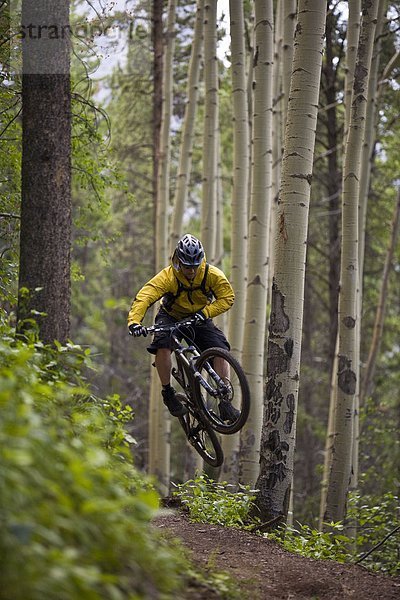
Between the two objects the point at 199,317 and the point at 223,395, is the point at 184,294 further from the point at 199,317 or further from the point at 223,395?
the point at 223,395

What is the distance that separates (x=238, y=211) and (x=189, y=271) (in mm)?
4879

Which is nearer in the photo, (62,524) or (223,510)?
(62,524)

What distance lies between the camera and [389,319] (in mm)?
25406

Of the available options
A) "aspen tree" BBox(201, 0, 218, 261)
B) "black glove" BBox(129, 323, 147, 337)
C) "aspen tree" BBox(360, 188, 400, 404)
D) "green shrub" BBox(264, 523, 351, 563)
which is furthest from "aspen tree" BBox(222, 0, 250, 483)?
"aspen tree" BBox(360, 188, 400, 404)

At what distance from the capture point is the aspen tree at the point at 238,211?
41.1ft

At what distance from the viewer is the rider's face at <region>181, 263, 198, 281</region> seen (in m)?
8.13

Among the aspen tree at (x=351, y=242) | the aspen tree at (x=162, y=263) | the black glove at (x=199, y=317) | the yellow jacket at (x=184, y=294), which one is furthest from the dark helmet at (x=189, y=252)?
the aspen tree at (x=162, y=263)

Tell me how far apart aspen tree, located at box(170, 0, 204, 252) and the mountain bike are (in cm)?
606

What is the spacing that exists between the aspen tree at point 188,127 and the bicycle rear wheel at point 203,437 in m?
5.94

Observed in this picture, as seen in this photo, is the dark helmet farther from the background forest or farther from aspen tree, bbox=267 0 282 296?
aspen tree, bbox=267 0 282 296

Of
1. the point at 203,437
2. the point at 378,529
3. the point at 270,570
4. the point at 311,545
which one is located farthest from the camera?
the point at 378,529

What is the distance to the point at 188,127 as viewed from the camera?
14.7 meters

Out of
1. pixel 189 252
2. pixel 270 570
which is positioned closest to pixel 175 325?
pixel 189 252

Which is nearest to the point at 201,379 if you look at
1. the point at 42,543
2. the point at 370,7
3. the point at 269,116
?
the point at 269,116
